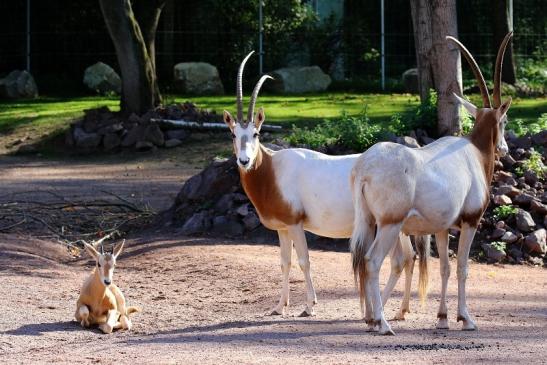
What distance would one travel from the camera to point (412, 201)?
8398mm

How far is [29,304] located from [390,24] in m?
19.3

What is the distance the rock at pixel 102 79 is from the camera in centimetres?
2666

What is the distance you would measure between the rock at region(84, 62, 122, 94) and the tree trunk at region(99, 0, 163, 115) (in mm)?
5142

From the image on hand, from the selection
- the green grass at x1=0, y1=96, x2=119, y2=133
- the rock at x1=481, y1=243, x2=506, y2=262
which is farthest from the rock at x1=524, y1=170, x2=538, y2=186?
the green grass at x1=0, y1=96, x2=119, y2=133

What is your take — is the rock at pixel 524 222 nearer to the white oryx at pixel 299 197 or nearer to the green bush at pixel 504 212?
the green bush at pixel 504 212

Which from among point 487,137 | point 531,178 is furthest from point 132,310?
point 531,178

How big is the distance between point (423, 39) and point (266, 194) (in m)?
6.61

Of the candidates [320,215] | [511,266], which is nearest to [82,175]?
[511,266]

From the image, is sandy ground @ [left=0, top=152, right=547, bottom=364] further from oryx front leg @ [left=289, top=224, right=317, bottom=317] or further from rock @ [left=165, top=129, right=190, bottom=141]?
rock @ [left=165, top=129, right=190, bottom=141]

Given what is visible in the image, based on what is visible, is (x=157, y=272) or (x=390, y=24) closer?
(x=157, y=272)

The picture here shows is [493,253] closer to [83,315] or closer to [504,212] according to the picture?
[504,212]

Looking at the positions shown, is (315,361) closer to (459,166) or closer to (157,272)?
(459,166)

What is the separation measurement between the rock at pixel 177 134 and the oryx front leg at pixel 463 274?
1176 cm

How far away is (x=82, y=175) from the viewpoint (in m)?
17.9
